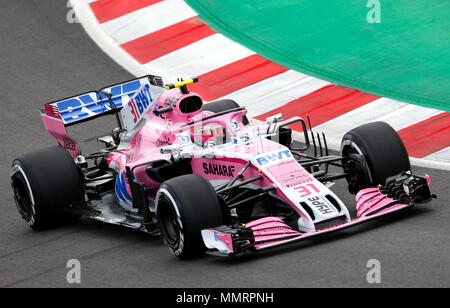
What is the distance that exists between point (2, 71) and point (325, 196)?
9490 mm

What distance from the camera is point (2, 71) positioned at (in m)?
17.2

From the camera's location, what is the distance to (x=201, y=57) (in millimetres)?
16250

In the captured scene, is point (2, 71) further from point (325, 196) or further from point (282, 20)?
point (325, 196)

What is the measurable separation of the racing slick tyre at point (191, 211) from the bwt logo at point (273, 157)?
742mm

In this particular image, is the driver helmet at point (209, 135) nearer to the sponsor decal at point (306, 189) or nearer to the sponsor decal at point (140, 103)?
the sponsor decal at point (140, 103)

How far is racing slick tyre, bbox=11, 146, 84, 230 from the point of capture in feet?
36.1

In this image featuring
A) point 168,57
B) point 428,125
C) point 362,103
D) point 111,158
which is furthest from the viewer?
point 168,57

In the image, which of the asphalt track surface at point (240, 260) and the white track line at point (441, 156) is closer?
the asphalt track surface at point (240, 260)
